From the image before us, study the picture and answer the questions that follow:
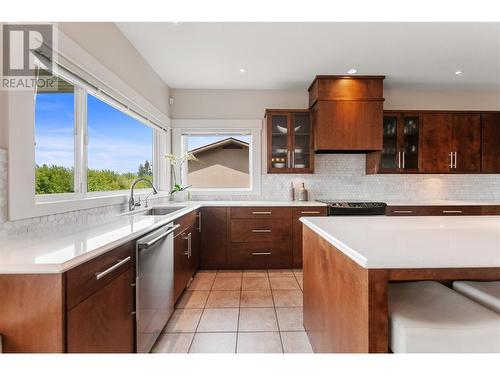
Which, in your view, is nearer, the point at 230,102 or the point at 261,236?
the point at 261,236

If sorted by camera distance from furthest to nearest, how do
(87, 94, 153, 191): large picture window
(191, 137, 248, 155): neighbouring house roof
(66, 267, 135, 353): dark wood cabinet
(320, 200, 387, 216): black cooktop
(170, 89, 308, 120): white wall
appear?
1. (191, 137, 248, 155): neighbouring house roof
2. (170, 89, 308, 120): white wall
3. (320, 200, 387, 216): black cooktop
4. (87, 94, 153, 191): large picture window
5. (66, 267, 135, 353): dark wood cabinet

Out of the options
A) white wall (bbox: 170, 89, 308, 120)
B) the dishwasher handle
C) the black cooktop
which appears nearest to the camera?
the dishwasher handle

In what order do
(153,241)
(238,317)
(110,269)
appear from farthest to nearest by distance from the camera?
(238,317)
(153,241)
(110,269)

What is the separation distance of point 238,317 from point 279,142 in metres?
2.39

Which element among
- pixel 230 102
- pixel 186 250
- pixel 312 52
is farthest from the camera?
pixel 230 102

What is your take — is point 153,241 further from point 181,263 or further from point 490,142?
point 490,142

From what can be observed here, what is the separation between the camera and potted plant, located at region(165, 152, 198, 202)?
11.9 feet

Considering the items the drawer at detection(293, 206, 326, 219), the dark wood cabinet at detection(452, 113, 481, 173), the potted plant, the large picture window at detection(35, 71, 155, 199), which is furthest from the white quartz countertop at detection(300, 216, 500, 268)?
the dark wood cabinet at detection(452, 113, 481, 173)

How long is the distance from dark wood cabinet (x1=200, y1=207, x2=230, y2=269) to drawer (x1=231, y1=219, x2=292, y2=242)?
14cm

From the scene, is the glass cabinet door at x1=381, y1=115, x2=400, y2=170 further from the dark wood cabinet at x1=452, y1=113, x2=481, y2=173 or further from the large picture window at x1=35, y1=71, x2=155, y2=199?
the large picture window at x1=35, y1=71, x2=155, y2=199

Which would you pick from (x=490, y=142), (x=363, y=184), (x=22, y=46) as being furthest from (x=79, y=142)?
(x=490, y=142)

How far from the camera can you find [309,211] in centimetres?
332
